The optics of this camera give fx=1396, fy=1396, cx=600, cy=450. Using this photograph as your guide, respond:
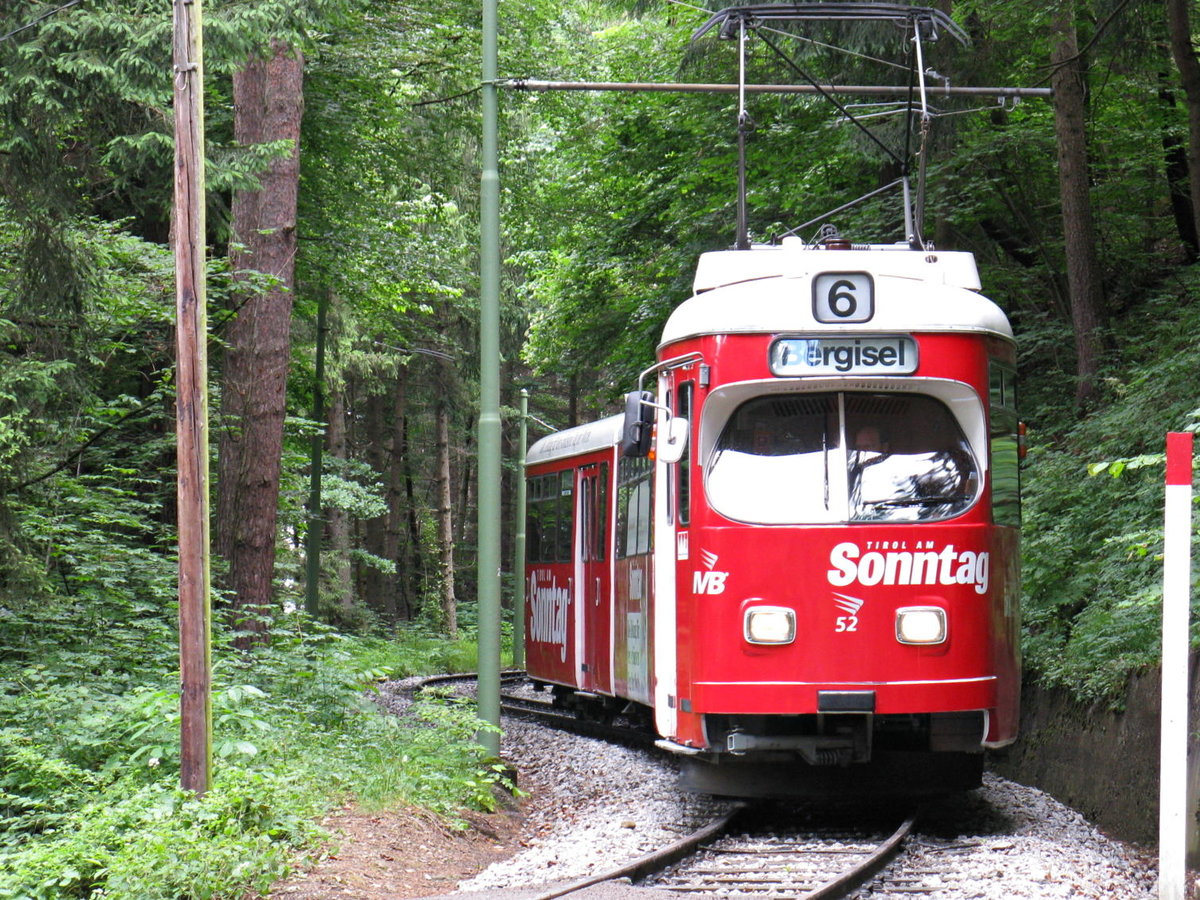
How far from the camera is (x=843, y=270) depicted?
30.7 feet

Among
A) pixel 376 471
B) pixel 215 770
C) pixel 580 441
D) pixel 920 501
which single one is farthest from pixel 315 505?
pixel 920 501

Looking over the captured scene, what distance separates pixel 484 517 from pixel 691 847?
4033 millimetres

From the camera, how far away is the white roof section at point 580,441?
1472 centimetres

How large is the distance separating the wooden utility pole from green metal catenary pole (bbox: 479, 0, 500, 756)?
386cm

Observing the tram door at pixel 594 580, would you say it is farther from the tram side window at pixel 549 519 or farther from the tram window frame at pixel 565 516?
the tram side window at pixel 549 519

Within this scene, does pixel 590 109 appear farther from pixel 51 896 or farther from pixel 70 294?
pixel 51 896

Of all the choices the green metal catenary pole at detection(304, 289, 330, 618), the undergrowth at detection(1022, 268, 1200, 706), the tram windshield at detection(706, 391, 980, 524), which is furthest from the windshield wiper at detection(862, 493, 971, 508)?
the green metal catenary pole at detection(304, 289, 330, 618)

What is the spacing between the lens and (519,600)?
1116 inches

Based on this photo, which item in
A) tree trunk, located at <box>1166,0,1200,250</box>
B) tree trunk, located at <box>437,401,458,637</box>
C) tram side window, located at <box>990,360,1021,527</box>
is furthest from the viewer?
tree trunk, located at <box>437,401,458,637</box>

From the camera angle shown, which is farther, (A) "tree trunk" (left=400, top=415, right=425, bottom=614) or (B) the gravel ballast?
(A) "tree trunk" (left=400, top=415, right=425, bottom=614)

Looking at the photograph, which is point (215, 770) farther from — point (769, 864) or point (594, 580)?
point (594, 580)

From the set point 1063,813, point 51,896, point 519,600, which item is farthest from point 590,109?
point 51,896

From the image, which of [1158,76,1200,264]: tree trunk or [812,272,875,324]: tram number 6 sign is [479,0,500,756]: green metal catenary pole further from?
[1158,76,1200,264]: tree trunk

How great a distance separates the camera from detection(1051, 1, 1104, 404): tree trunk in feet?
51.2
